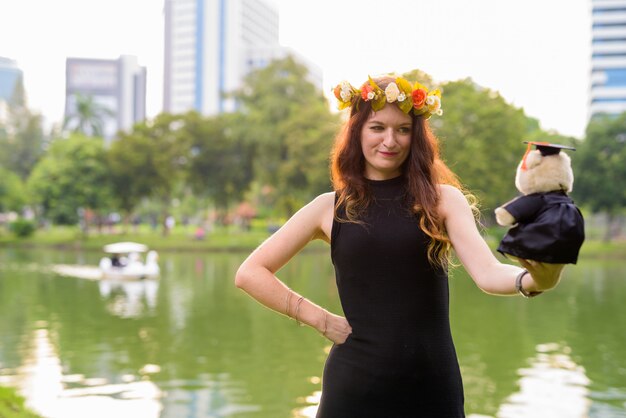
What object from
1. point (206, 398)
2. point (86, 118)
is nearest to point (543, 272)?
point (206, 398)

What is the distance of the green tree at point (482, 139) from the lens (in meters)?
33.8

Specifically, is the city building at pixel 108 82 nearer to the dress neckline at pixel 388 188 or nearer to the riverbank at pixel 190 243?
the riverbank at pixel 190 243

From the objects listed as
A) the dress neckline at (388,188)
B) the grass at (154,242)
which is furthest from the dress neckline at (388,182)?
the grass at (154,242)

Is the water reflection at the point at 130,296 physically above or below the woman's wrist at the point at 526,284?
below

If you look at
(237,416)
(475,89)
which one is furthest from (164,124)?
(237,416)

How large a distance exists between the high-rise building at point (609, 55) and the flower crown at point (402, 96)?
8393 cm

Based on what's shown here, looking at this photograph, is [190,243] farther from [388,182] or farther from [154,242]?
[388,182]

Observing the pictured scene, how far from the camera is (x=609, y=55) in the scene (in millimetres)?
80625

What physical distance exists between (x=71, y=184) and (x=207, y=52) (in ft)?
281

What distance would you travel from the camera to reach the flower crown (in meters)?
2.18

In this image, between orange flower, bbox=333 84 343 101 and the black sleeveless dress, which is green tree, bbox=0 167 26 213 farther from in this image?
the black sleeveless dress

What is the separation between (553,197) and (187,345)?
8066 millimetres

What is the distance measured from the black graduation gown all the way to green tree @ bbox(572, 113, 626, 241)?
36589mm


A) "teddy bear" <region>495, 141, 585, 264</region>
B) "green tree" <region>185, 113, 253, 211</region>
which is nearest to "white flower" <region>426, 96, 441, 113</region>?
"teddy bear" <region>495, 141, 585, 264</region>
